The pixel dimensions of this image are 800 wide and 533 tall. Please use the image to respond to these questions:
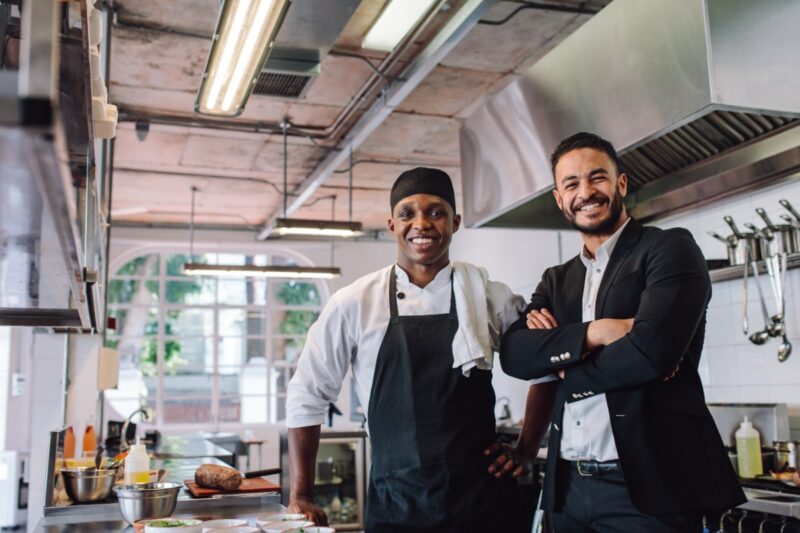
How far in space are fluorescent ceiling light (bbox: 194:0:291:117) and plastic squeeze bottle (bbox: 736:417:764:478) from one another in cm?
257

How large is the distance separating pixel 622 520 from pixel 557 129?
1.98 meters

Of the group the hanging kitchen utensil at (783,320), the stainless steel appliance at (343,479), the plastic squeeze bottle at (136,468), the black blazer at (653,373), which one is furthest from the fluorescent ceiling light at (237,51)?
the stainless steel appliance at (343,479)

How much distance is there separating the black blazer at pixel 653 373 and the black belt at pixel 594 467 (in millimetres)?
58

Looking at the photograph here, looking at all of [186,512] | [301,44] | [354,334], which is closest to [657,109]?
[354,334]

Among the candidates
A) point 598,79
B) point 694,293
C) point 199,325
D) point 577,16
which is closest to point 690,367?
point 694,293

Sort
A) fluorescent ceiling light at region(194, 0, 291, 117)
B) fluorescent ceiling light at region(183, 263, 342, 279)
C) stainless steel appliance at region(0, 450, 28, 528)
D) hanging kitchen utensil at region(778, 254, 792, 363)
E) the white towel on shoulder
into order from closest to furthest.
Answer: the white towel on shoulder, fluorescent ceiling light at region(194, 0, 291, 117), hanging kitchen utensil at region(778, 254, 792, 363), stainless steel appliance at region(0, 450, 28, 528), fluorescent ceiling light at region(183, 263, 342, 279)

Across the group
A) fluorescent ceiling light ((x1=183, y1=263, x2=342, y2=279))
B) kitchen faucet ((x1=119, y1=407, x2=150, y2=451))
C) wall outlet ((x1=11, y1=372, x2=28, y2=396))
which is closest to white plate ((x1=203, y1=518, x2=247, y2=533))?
kitchen faucet ((x1=119, y1=407, x2=150, y2=451))

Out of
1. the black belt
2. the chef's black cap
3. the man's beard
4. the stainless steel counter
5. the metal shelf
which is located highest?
the chef's black cap

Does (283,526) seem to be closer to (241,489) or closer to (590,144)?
(241,489)

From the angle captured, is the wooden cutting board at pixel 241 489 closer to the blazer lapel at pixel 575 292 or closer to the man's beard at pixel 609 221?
the blazer lapel at pixel 575 292

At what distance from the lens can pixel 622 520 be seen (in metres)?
1.78

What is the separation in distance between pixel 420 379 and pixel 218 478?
92 cm

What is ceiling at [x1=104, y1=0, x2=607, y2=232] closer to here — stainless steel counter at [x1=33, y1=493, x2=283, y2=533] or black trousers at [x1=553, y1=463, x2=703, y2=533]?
stainless steel counter at [x1=33, y1=493, x2=283, y2=533]

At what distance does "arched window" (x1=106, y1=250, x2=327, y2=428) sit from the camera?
10516 mm
